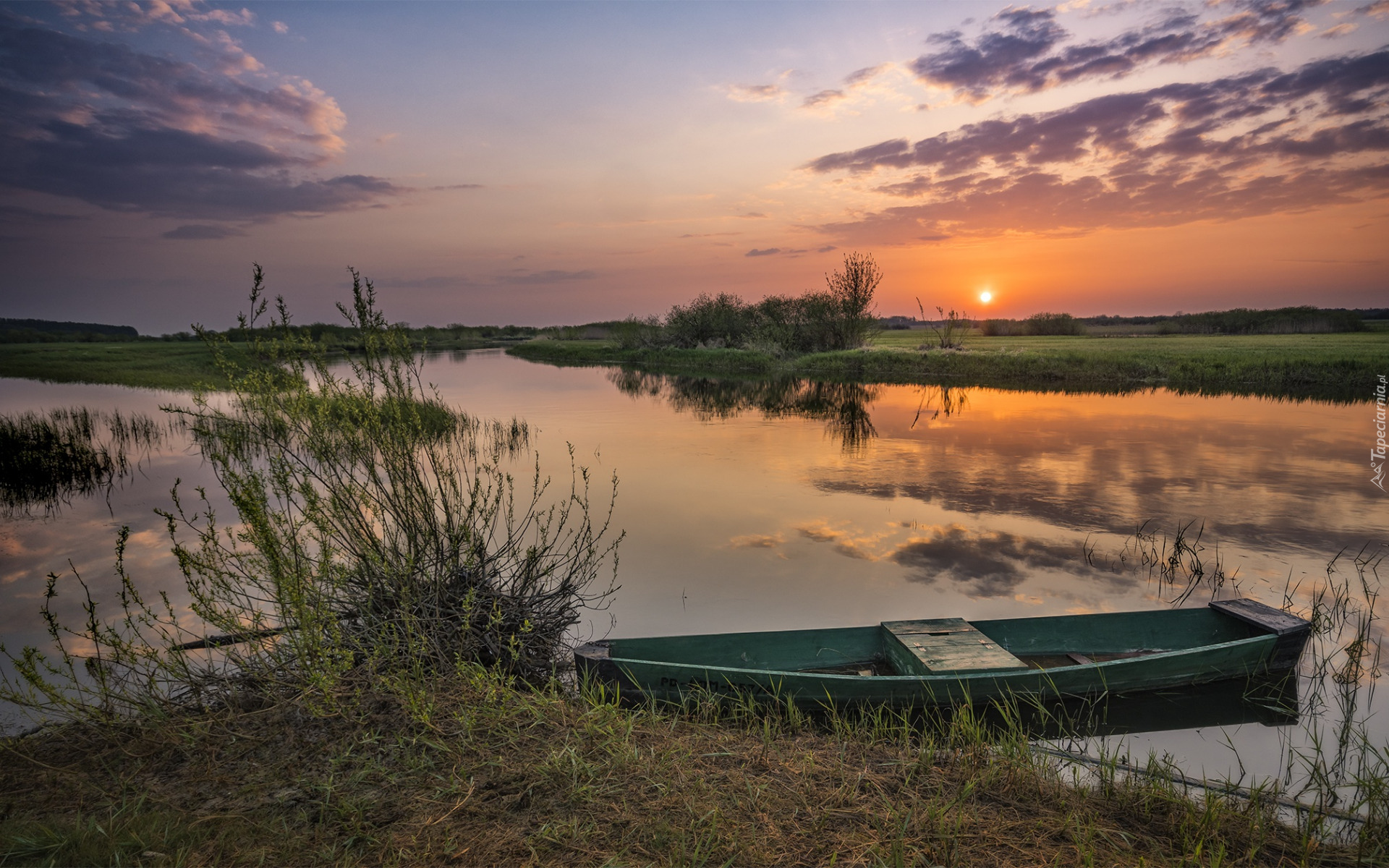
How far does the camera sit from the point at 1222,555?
28.7ft

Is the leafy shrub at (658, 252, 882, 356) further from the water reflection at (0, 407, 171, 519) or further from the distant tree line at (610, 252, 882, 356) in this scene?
the water reflection at (0, 407, 171, 519)

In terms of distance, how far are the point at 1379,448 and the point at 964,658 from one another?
17.5 metres

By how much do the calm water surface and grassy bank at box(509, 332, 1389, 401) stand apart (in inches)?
273

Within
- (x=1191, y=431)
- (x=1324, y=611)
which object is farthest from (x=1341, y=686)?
(x=1191, y=431)

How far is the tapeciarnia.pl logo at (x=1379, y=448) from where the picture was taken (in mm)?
12745

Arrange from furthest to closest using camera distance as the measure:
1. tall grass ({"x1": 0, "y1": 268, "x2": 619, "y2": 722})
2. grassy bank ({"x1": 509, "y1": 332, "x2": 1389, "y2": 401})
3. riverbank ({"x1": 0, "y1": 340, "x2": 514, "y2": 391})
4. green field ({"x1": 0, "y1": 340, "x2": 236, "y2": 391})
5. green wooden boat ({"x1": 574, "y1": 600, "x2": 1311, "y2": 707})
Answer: green field ({"x1": 0, "y1": 340, "x2": 236, "y2": 391}) < riverbank ({"x1": 0, "y1": 340, "x2": 514, "y2": 391}) < grassy bank ({"x1": 509, "y1": 332, "x2": 1389, "y2": 401}) < green wooden boat ({"x1": 574, "y1": 600, "x2": 1311, "y2": 707}) < tall grass ({"x1": 0, "y1": 268, "x2": 619, "y2": 722})

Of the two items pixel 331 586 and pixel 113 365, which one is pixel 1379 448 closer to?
pixel 331 586

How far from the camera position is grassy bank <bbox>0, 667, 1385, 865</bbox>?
121 inches

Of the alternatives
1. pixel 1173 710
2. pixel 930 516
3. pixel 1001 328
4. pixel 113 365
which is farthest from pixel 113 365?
pixel 1001 328

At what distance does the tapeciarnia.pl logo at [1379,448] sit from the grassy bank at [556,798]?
1309cm

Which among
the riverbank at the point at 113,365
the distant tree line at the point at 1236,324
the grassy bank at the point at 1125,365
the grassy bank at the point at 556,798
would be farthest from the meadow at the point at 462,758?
the distant tree line at the point at 1236,324

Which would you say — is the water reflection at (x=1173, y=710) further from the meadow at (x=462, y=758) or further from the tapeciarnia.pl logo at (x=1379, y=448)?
the tapeciarnia.pl logo at (x=1379, y=448)

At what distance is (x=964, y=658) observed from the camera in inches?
212

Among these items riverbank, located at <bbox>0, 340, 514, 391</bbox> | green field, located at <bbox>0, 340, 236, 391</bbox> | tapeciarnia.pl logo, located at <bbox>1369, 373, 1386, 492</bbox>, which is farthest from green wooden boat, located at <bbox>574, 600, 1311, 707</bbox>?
green field, located at <bbox>0, 340, 236, 391</bbox>
